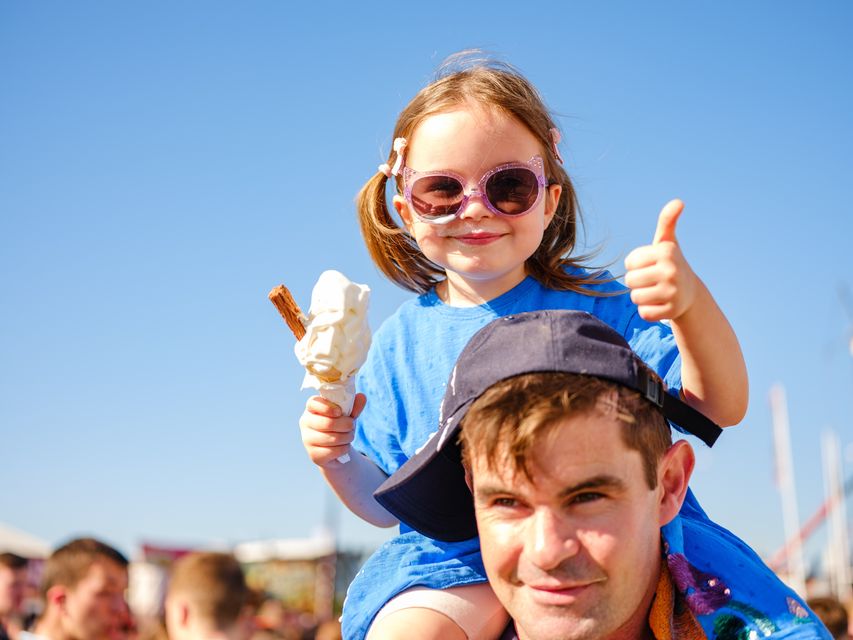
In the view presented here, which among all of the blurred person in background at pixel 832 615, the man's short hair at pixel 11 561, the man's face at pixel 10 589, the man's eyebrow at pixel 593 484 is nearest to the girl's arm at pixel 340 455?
the man's eyebrow at pixel 593 484

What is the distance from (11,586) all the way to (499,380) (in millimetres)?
9382

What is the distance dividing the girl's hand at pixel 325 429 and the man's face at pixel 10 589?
27.6 feet

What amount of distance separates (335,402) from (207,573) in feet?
16.8

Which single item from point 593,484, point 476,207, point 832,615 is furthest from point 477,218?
point 832,615

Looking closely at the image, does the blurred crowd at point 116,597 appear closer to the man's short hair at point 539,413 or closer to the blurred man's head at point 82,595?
the blurred man's head at point 82,595

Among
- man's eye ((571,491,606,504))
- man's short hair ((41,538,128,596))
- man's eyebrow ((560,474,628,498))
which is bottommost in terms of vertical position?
man's eye ((571,491,606,504))

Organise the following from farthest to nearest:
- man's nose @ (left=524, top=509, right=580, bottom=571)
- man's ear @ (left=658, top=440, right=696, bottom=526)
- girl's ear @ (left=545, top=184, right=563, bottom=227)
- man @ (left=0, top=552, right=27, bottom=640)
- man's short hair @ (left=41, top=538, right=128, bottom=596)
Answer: man @ (left=0, top=552, right=27, bottom=640) → man's short hair @ (left=41, top=538, right=128, bottom=596) → girl's ear @ (left=545, top=184, right=563, bottom=227) → man's ear @ (left=658, top=440, right=696, bottom=526) → man's nose @ (left=524, top=509, right=580, bottom=571)

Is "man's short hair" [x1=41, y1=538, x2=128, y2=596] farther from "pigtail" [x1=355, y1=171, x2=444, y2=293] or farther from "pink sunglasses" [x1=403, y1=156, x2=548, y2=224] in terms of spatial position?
"pink sunglasses" [x1=403, y1=156, x2=548, y2=224]

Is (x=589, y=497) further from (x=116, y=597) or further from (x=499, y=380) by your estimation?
(x=116, y=597)

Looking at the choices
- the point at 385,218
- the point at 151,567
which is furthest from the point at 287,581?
the point at 385,218

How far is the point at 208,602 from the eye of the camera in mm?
7145

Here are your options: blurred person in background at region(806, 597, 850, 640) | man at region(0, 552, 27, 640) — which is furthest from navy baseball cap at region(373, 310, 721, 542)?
man at region(0, 552, 27, 640)

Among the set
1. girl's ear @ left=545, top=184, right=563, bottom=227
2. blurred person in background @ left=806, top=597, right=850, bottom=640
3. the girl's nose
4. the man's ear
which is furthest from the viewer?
blurred person in background @ left=806, top=597, right=850, bottom=640

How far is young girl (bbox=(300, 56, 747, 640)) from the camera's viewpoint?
253cm
